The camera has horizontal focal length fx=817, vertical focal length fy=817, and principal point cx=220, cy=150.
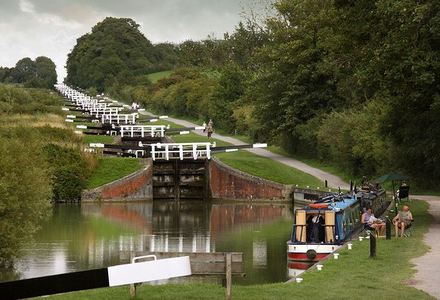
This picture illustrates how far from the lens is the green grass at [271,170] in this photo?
49.8 meters

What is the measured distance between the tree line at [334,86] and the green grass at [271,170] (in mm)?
2585

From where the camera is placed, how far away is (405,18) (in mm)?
24781

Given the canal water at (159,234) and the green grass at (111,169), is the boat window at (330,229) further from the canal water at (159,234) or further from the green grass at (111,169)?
the green grass at (111,169)

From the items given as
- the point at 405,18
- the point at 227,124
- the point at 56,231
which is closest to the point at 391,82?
the point at 405,18

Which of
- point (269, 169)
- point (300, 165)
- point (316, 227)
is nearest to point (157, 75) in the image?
point (300, 165)

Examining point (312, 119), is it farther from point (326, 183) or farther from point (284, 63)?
point (326, 183)

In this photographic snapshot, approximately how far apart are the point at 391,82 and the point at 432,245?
579cm

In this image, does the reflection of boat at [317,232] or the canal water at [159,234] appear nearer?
the reflection of boat at [317,232]

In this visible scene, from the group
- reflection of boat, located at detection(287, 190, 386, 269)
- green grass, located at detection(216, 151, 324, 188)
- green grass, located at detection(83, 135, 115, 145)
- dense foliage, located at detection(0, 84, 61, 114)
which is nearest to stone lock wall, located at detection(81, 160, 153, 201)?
green grass, located at detection(216, 151, 324, 188)

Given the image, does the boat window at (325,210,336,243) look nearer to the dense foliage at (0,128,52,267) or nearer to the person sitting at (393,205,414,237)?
the person sitting at (393,205,414,237)

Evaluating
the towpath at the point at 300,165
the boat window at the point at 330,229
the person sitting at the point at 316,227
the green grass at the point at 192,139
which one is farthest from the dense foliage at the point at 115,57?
the boat window at the point at 330,229

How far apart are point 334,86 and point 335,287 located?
1648 inches

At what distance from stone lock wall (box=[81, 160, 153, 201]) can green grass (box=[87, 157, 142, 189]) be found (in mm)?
467

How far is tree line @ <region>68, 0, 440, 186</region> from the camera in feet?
83.1
